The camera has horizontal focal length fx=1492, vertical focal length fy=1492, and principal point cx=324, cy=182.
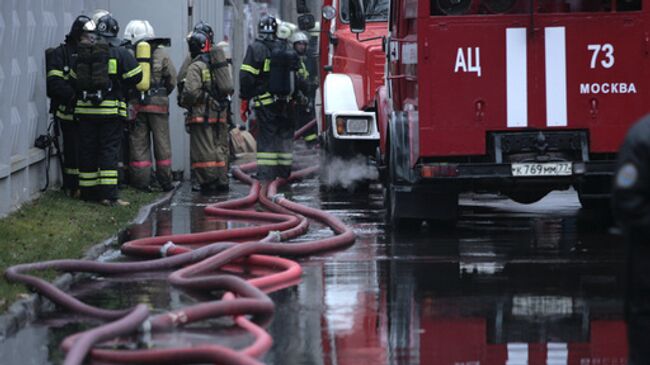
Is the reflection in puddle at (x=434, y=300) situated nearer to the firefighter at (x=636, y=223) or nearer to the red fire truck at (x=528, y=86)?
the red fire truck at (x=528, y=86)

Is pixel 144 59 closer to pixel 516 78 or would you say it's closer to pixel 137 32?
pixel 137 32

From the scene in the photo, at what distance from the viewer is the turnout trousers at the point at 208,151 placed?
18.8 metres

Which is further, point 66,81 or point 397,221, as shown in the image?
point 66,81

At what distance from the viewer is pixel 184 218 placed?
15.7m

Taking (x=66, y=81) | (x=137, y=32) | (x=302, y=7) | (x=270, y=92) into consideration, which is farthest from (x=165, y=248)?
A: (x=302, y=7)

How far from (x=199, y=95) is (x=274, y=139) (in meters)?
1.74

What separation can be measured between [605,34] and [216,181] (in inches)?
287

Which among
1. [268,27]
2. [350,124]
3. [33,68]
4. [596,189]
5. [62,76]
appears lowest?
[596,189]

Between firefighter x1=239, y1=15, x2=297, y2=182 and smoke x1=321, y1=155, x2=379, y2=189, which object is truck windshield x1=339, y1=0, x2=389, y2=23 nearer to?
firefighter x1=239, y1=15, x2=297, y2=182

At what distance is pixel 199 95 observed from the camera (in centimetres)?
1834

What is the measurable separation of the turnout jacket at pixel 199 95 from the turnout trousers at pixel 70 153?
1998mm

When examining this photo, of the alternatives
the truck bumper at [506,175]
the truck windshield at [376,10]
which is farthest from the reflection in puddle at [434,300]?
the truck windshield at [376,10]

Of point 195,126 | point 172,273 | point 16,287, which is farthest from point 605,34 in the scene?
point 195,126

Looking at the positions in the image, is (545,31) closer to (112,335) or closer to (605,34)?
(605,34)
